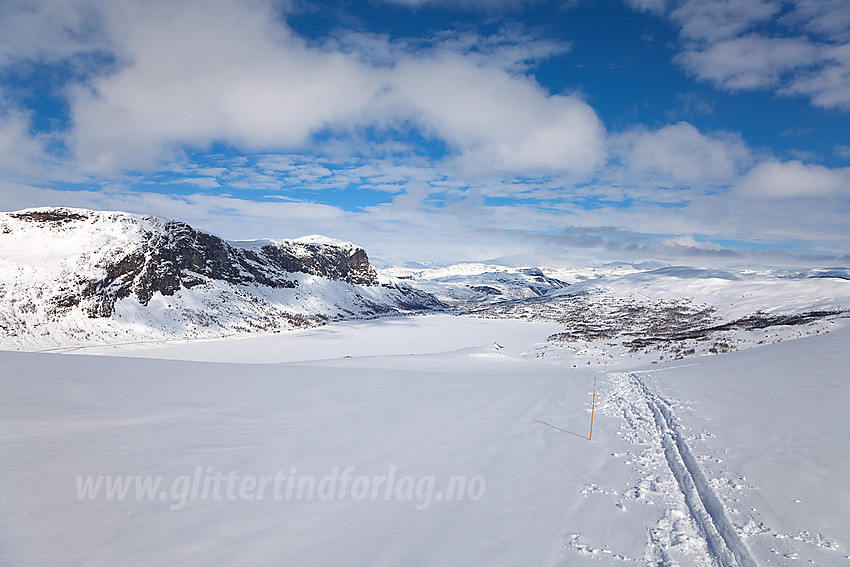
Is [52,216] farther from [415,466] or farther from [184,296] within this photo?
[415,466]

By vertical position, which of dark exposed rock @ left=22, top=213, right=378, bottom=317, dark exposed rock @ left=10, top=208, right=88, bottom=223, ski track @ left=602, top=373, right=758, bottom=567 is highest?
dark exposed rock @ left=10, top=208, right=88, bottom=223

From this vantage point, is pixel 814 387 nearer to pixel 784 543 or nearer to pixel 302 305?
pixel 784 543

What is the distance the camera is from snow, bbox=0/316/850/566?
4.10 meters

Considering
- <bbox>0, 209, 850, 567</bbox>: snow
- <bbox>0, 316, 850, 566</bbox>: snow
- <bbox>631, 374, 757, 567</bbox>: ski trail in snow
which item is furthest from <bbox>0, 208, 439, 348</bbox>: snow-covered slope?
<bbox>631, 374, 757, 567</bbox>: ski trail in snow

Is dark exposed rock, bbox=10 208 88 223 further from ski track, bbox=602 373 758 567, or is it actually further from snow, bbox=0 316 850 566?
ski track, bbox=602 373 758 567

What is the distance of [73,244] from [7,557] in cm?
8586

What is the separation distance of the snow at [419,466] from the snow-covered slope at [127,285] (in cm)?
5970

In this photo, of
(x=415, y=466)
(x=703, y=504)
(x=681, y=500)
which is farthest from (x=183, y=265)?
(x=703, y=504)

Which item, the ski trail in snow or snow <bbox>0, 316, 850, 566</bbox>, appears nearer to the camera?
snow <bbox>0, 316, 850, 566</bbox>

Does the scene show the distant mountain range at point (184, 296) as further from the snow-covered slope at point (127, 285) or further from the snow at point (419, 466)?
the snow at point (419, 466)

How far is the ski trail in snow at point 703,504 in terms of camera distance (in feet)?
14.5

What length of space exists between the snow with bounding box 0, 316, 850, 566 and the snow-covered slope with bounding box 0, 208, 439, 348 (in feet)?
196

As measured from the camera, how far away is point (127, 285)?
67.8 m

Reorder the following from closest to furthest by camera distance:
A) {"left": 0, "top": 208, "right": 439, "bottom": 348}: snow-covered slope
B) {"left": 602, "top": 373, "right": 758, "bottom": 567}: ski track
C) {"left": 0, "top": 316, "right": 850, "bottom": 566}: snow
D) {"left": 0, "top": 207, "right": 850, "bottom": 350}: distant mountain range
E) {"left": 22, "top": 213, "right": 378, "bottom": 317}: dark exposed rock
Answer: {"left": 0, "top": 316, "right": 850, "bottom": 566}: snow, {"left": 602, "top": 373, "right": 758, "bottom": 567}: ski track, {"left": 0, "top": 207, "right": 850, "bottom": 350}: distant mountain range, {"left": 0, "top": 208, "right": 439, "bottom": 348}: snow-covered slope, {"left": 22, "top": 213, "right": 378, "bottom": 317}: dark exposed rock
